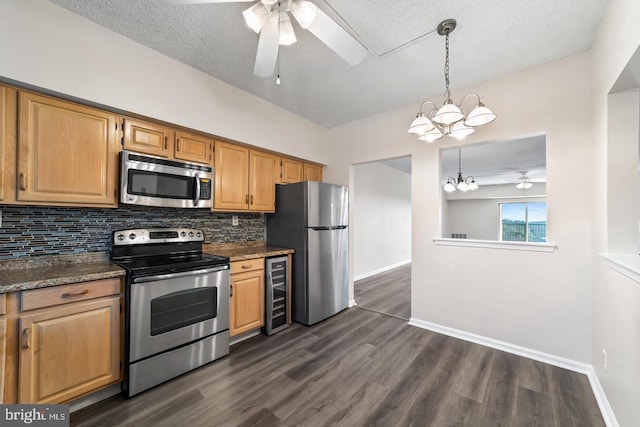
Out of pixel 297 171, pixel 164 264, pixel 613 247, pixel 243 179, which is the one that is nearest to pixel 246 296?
pixel 164 264

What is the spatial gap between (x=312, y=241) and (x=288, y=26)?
212 cm

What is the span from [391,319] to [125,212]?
125 inches

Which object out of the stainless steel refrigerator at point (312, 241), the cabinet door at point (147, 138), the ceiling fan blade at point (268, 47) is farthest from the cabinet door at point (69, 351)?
the ceiling fan blade at point (268, 47)

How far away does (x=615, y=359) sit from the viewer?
5.07 ft

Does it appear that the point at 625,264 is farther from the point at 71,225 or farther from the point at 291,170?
the point at 71,225

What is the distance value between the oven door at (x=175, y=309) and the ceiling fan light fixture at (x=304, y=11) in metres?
1.98

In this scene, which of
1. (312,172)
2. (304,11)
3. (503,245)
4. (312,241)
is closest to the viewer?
(304,11)

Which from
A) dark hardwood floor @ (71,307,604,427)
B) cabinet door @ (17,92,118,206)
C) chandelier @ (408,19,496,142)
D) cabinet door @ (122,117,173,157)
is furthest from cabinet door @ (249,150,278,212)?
chandelier @ (408,19,496,142)

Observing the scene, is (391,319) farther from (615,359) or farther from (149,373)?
(149,373)

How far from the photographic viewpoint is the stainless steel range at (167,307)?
181 cm

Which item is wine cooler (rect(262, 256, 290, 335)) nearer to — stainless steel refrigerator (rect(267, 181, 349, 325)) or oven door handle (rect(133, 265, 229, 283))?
stainless steel refrigerator (rect(267, 181, 349, 325))

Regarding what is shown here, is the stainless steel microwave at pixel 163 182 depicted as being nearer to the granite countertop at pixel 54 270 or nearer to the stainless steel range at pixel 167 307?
the stainless steel range at pixel 167 307

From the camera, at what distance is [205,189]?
253cm

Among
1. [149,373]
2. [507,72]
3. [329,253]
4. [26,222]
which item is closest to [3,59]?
[26,222]
